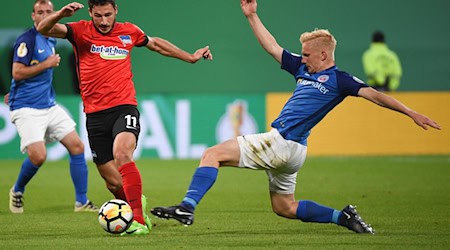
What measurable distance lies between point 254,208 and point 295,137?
9.79ft

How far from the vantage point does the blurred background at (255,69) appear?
1870 cm

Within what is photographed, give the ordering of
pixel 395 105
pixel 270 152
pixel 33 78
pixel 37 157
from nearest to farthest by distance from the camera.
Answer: pixel 395 105 < pixel 270 152 < pixel 37 157 < pixel 33 78

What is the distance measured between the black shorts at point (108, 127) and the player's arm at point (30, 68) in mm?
1603

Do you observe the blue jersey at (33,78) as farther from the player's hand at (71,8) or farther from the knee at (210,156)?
the knee at (210,156)

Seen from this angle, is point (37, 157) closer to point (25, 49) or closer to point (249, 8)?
point (25, 49)

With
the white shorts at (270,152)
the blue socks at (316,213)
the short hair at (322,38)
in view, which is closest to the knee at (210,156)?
the white shorts at (270,152)

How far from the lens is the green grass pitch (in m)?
8.01

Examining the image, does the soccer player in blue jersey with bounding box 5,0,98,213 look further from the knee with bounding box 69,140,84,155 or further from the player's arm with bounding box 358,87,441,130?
the player's arm with bounding box 358,87,441,130

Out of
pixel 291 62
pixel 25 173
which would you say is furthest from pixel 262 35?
pixel 25 173

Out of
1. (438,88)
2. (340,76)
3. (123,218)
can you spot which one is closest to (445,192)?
(340,76)

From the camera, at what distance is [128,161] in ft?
27.8

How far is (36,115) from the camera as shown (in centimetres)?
1113

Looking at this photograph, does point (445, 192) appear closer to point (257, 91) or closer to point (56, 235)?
point (56, 235)

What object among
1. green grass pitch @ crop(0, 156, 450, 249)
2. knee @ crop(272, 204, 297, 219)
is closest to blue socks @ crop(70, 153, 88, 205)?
green grass pitch @ crop(0, 156, 450, 249)
